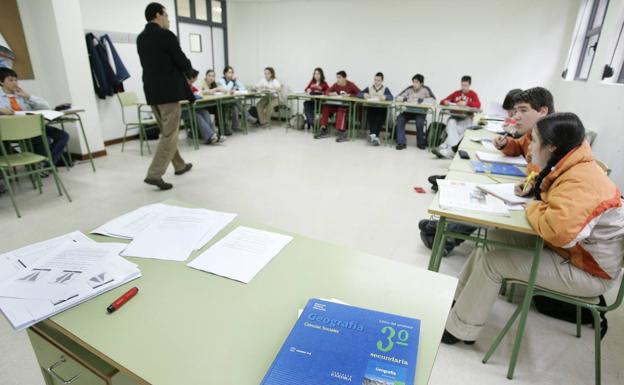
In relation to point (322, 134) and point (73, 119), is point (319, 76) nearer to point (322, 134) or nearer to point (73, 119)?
point (322, 134)

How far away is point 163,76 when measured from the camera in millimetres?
3322

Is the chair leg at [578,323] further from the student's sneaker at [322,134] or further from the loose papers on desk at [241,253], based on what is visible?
the student's sneaker at [322,134]

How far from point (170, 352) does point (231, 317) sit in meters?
0.15

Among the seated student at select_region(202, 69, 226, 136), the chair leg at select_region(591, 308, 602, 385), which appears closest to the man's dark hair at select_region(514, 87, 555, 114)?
the chair leg at select_region(591, 308, 602, 385)

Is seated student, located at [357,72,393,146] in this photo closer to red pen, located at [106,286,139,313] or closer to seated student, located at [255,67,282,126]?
seated student, located at [255,67,282,126]

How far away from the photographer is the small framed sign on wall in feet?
13.1

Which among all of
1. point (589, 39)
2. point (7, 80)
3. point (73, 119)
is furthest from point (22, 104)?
point (589, 39)

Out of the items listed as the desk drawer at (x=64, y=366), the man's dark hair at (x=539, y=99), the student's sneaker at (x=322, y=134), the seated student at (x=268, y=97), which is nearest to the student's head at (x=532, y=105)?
the man's dark hair at (x=539, y=99)

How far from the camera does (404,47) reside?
266 inches

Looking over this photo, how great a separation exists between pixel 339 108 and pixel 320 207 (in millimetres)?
3708

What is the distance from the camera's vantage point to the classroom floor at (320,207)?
1.67 m

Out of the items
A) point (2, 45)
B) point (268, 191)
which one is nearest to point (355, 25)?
point (268, 191)

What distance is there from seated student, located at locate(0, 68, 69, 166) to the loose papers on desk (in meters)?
3.63

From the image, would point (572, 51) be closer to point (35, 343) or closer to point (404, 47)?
point (404, 47)
